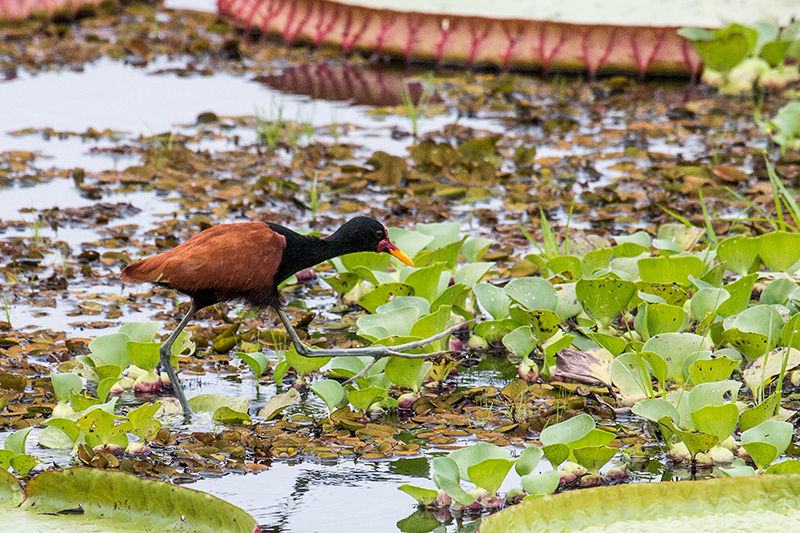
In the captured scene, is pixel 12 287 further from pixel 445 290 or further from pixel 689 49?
pixel 689 49

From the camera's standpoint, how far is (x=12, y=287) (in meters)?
4.67

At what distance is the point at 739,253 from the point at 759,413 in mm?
1219

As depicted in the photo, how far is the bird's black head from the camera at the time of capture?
3875mm

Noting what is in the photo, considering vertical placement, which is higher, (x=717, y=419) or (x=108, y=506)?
(x=717, y=419)

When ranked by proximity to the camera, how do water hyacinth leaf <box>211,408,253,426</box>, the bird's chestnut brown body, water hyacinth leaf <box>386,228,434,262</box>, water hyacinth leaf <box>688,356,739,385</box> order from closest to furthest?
water hyacinth leaf <box>688,356,739,385</box>
water hyacinth leaf <box>211,408,253,426</box>
the bird's chestnut brown body
water hyacinth leaf <box>386,228,434,262</box>

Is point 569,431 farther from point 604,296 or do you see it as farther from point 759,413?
point 604,296

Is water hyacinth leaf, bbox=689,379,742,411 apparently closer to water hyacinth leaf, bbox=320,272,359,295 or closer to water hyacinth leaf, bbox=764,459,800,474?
water hyacinth leaf, bbox=764,459,800,474

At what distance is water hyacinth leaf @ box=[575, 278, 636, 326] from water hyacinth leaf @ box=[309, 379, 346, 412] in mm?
930

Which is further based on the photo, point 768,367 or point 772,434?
→ point 768,367

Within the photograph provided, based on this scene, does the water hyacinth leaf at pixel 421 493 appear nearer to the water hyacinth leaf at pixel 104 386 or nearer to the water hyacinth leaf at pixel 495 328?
the water hyacinth leaf at pixel 104 386

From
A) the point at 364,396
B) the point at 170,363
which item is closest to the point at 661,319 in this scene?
the point at 364,396

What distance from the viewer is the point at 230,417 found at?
3400mm

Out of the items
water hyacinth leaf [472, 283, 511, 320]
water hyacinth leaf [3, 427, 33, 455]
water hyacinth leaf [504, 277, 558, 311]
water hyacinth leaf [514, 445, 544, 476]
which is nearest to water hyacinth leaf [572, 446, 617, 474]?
water hyacinth leaf [514, 445, 544, 476]

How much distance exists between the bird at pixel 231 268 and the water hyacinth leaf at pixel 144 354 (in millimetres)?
33
